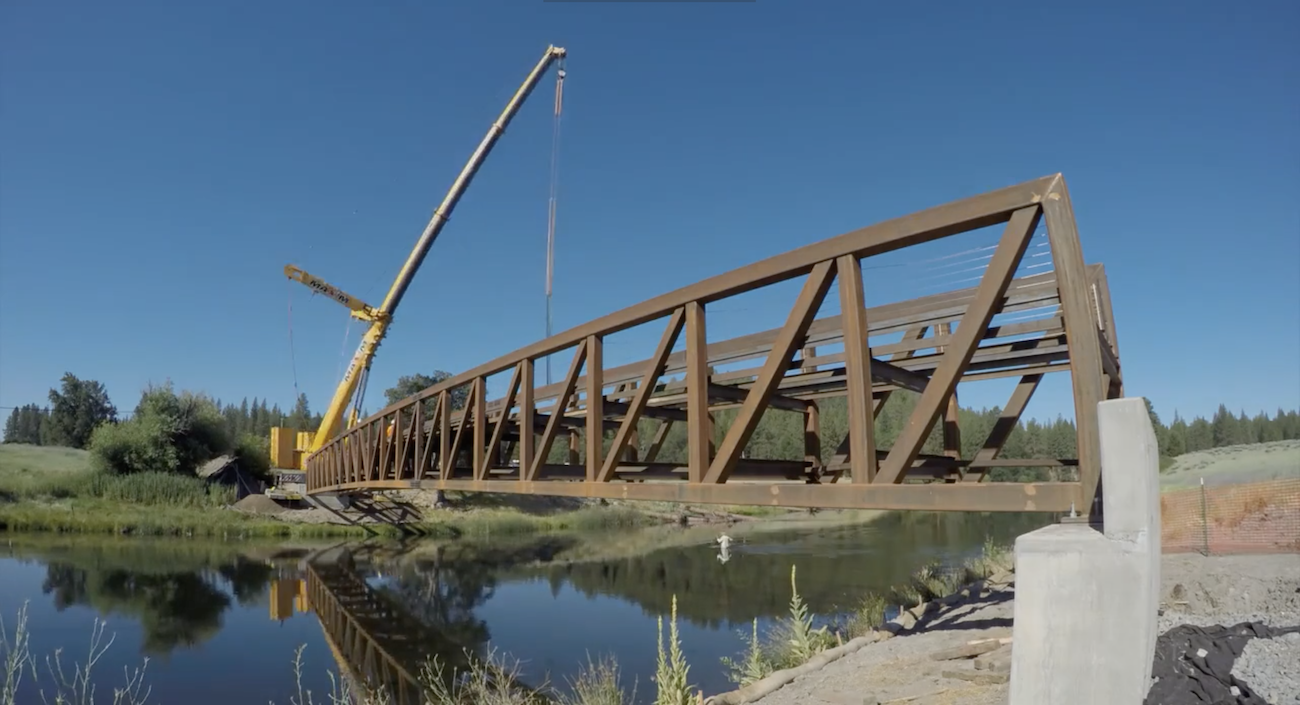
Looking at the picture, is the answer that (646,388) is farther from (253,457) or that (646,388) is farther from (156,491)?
(253,457)

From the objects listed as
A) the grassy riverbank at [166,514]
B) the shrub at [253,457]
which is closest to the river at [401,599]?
the grassy riverbank at [166,514]

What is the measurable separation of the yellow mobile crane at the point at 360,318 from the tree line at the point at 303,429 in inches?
139

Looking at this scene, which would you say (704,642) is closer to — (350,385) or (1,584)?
(1,584)

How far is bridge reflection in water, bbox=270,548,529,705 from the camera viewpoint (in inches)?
491

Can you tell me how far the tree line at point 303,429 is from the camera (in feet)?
128

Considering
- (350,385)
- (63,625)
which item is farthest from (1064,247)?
(350,385)

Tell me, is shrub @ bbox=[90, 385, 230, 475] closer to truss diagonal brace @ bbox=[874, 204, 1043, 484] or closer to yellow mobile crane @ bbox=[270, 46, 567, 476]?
yellow mobile crane @ bbox=[270, 46, 567, 476]

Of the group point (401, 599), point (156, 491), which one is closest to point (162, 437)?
point (156, 491)

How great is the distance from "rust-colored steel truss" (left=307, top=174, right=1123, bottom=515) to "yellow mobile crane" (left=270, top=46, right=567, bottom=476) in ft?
79.3

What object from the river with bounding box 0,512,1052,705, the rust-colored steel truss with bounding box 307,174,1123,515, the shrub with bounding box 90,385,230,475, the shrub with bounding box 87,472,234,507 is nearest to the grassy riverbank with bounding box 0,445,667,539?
the shrub with bounding box 87,472,234,507

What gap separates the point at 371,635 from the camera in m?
16.5

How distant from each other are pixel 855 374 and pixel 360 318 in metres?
34.2

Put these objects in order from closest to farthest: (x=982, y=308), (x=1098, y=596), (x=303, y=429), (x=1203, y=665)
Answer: (x=1098, y=596) < (x=982, y=308) < (x=1203, y=665) < (x=303, y=429)

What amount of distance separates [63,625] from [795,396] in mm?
16298
